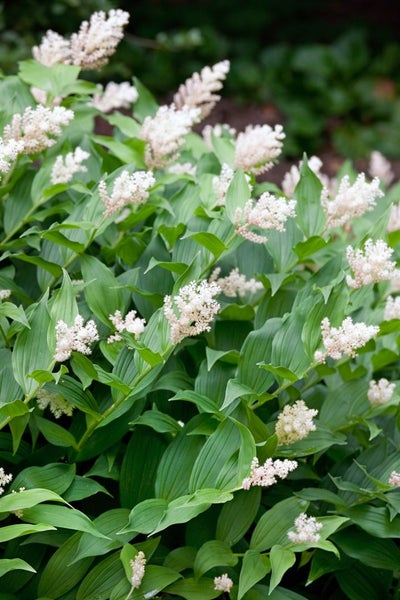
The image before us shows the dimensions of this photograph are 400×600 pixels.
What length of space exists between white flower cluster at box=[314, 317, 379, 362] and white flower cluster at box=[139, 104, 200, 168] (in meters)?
0.98

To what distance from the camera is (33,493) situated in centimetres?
192

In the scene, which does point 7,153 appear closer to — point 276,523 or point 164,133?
point 164,133

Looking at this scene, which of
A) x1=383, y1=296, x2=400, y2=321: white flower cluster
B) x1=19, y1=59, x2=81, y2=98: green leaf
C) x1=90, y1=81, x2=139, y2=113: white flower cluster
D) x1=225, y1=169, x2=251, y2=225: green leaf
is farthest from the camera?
x1=90, y1=81, x2=139, y2=113: white flower cluster

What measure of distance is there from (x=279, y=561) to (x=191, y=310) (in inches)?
23.9

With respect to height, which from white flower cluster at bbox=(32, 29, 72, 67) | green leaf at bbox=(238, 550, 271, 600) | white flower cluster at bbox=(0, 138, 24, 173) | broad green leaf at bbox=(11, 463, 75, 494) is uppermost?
white flower cluster at bbox=(0, 138, 24, 173)

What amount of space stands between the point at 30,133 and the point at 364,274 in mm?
1001

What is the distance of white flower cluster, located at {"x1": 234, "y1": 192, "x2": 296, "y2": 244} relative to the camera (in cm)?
220

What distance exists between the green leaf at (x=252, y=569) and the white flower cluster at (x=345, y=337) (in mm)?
521

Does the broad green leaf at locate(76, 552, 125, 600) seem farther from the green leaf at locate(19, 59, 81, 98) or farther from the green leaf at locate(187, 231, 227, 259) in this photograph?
the green leaf at locate(19, 59, 81, 98)

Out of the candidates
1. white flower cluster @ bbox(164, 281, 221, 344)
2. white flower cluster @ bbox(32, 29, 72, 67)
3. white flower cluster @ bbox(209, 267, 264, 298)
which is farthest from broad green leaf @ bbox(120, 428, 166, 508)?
white flower cluster @ bbox(32, 29, 72, 67)

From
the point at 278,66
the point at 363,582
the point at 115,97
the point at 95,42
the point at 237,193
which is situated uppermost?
the point at 95,42

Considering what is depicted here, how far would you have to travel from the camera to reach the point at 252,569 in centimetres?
204

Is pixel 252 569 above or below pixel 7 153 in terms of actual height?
below

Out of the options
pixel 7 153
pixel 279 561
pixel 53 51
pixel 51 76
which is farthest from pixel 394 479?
pixel 53 51
